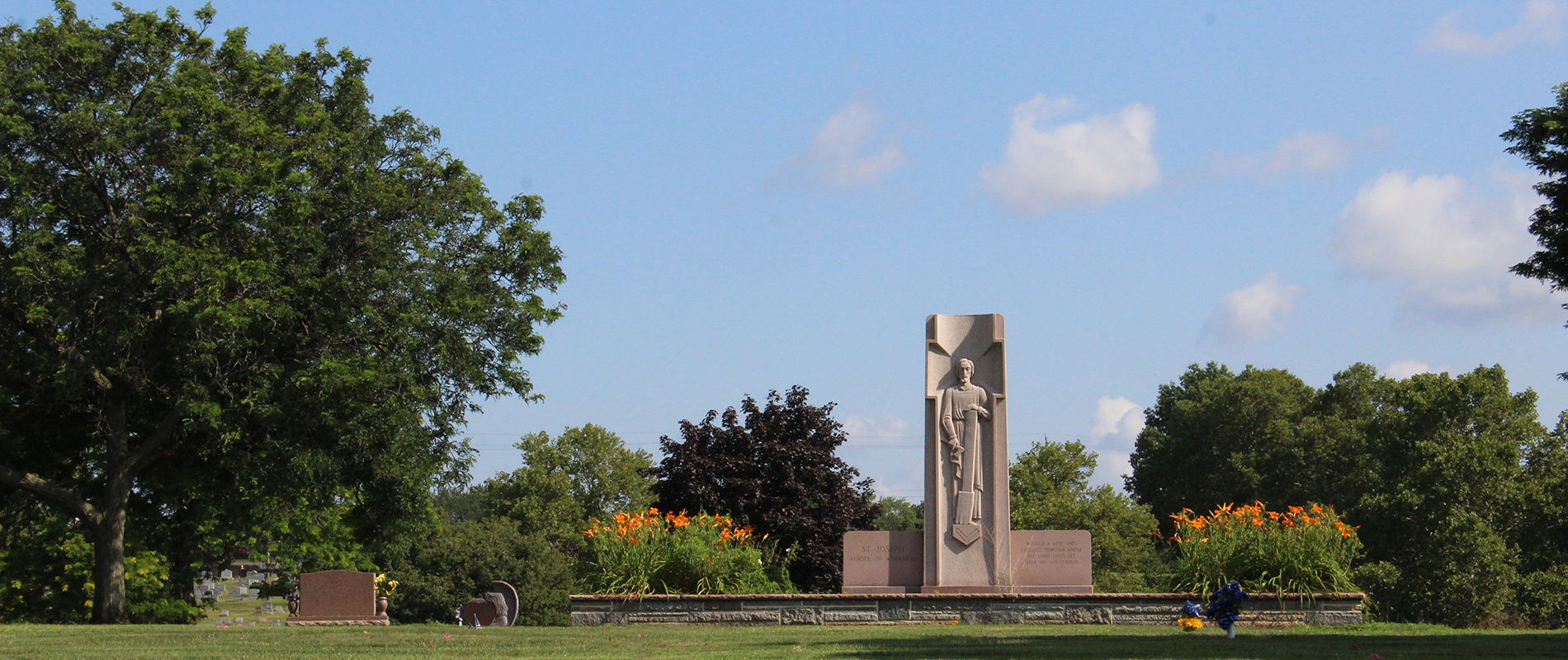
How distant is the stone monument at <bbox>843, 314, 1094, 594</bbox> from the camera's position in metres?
17.4

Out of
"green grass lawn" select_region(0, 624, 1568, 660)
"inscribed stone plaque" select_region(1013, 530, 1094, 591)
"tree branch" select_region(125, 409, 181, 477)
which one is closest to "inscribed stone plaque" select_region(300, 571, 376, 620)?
"tree branch" select_region(125, 409, 181, 477)

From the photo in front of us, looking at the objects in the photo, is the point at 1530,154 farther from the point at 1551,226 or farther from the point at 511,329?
the point at 511,329

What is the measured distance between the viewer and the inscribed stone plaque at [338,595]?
23.2 meters

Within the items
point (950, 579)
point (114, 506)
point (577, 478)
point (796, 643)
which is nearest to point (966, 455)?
point (950, 579)

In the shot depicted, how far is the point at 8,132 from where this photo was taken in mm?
20656

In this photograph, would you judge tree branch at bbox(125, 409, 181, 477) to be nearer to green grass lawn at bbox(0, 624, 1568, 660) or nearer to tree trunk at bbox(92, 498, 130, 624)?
tree trunk at bbox(92, 498, 130, 624)

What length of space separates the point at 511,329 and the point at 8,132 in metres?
8.61

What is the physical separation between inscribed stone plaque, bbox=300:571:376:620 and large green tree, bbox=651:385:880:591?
32.4ft

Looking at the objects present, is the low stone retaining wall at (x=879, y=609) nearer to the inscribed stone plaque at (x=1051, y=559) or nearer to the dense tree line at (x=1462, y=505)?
the inscribed stone plaque at (x=1051, y=559)

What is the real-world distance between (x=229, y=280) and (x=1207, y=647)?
1597 centimetres

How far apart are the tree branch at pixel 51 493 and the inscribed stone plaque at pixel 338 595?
3.85 meters

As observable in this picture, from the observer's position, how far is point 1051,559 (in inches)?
679

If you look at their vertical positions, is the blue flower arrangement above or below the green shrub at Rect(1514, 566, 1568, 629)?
above

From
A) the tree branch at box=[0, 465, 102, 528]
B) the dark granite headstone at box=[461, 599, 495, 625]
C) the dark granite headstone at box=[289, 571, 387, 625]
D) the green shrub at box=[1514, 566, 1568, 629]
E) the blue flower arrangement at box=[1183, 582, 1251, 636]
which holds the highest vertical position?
the tree branch at box=[0, 465, 102, 528]
